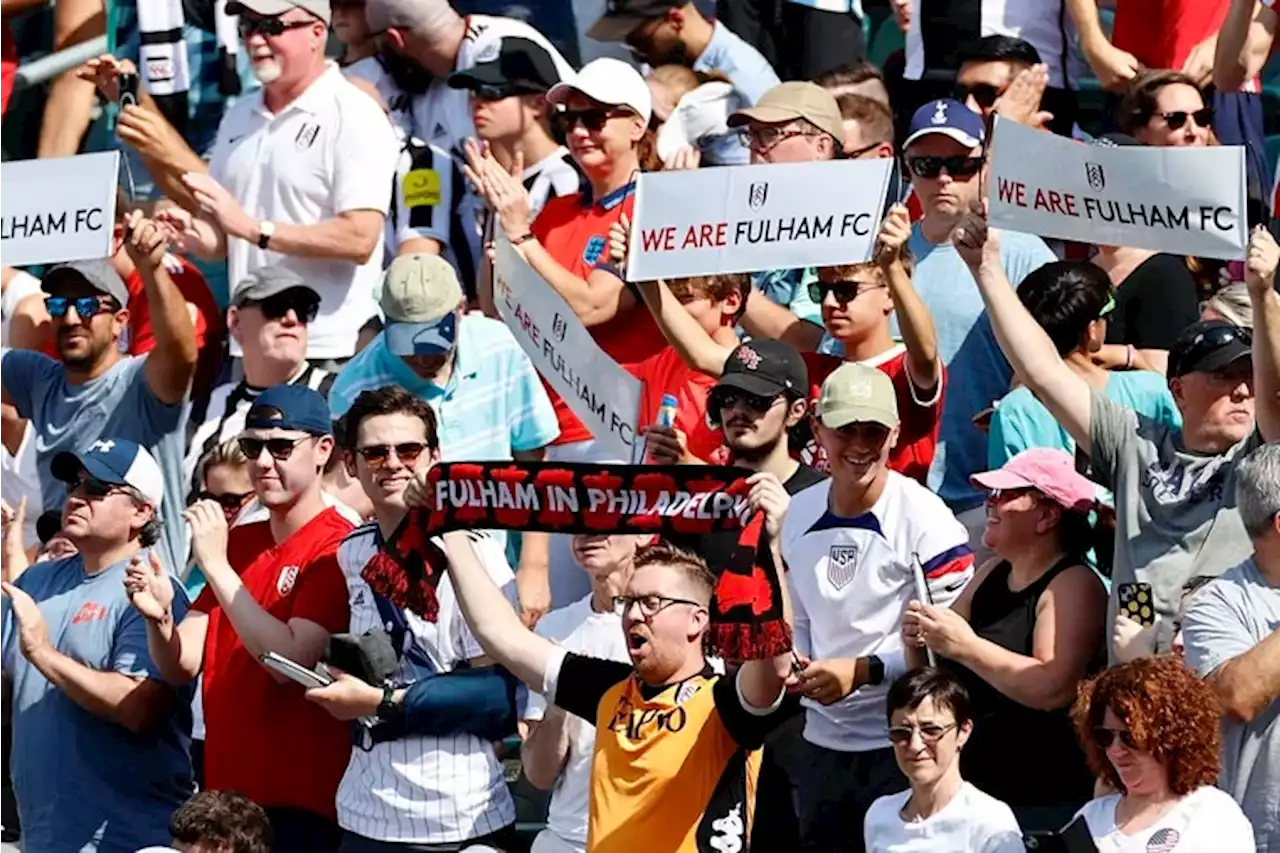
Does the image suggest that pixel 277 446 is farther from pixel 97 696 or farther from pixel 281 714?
pixel 97 696

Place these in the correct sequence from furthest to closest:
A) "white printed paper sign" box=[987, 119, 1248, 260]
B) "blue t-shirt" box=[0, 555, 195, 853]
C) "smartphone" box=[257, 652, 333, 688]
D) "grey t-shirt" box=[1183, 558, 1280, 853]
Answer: "blue t-shirt" box=[0, 555, 195, 853], "smartphone" box=[257, 652, 333, 688], "white printed paper sign" box=[987, 119, 1248, 260], "grey t-shirt" box=[1183, 558, 1280, 853]

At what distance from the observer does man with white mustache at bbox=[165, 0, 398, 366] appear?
10.2m

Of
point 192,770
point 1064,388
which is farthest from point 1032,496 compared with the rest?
point 192,770

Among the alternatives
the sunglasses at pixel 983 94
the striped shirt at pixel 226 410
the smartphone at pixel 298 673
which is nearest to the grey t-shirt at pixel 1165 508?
the smartphone at pixel 298 673

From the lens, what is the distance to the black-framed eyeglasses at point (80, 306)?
975 centimetres

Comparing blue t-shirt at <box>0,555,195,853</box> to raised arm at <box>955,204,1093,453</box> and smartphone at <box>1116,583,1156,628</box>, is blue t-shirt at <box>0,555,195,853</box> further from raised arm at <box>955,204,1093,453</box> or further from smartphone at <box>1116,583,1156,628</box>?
smartphone at <box>1116,583,1156,628</box>

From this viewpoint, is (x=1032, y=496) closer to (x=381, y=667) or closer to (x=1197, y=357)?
(x=1197, y=357)

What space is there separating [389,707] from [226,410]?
242cm

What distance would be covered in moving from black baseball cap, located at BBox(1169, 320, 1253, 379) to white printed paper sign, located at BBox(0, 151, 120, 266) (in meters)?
3.41

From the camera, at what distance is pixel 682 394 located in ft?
29.4

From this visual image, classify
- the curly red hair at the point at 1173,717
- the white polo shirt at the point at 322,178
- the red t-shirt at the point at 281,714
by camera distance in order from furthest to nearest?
the white polo shirt at the point at 322,178
the red t-shirt at the point at 281,714
the curly red hair at the point at 1173,717

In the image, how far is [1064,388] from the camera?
24.7ft

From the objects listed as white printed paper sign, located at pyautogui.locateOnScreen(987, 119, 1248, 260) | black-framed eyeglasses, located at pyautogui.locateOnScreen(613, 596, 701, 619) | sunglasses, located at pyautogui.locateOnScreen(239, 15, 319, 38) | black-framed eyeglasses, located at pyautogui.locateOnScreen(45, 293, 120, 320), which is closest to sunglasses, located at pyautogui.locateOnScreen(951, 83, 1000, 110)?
white printed paper sign, located at pyautogui.locateOnScreen(987, 119, 1248, 260)

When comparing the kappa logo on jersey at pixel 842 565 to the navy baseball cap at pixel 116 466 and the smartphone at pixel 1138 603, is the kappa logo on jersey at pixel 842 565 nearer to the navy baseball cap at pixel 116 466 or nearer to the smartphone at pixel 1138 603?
the smartphone at pixel 1138 603
